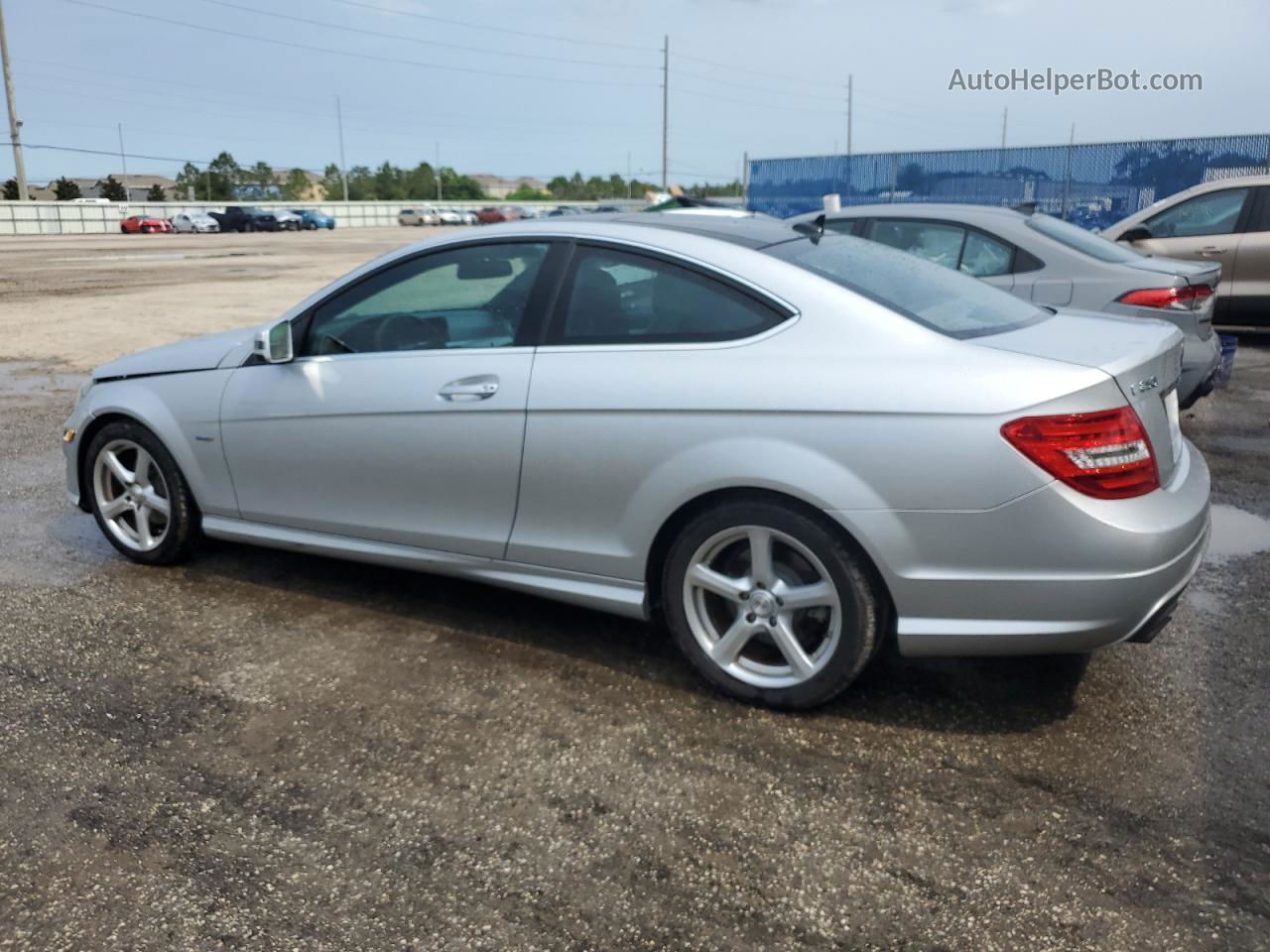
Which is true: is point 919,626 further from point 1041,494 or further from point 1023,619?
point 1041,494

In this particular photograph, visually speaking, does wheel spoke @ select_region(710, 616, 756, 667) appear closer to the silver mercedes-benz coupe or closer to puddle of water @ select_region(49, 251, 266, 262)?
the silver mercedes-benz coupe

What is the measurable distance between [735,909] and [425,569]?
2072 millimetres

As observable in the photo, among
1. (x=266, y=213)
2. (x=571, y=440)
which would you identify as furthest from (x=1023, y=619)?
(x=266, y=213)

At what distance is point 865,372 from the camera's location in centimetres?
335

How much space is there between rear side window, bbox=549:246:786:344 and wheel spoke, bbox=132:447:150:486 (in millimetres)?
2208

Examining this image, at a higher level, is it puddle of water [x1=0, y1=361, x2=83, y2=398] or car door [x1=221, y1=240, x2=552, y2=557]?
car door [x1=221, y1=240, x2=552, y2=557]

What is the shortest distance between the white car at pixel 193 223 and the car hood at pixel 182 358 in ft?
209

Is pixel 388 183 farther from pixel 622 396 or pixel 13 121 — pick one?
pixel 622 396

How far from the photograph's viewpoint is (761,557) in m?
3.55

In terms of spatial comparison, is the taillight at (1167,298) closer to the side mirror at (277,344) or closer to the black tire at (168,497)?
the side mirror at (277,344)

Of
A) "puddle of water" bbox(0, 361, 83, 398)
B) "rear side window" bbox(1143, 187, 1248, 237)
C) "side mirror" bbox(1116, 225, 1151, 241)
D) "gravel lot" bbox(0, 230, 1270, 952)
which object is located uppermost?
Result: "rear side window" bbox(1143, 187, 1248, 237)

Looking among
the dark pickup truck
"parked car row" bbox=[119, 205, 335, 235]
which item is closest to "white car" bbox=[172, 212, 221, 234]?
"parked car row" bbox=[119, 205, 335, 235]

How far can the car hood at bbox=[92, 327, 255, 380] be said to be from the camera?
15.9 feet

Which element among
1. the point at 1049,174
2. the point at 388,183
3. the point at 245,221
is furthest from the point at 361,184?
the point at 1049,174
